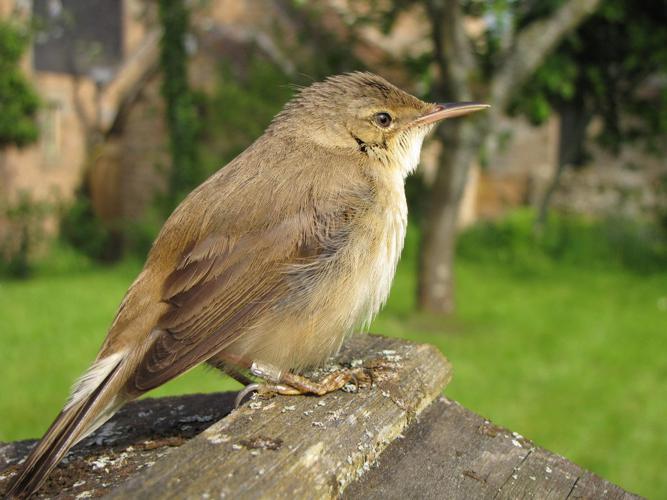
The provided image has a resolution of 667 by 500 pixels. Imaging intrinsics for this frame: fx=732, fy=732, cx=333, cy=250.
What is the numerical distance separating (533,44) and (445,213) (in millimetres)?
2617

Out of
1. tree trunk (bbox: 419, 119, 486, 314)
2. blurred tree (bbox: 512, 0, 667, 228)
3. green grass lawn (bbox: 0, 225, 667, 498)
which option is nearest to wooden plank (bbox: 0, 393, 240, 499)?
green grass lawn (bbox: 0, 225, 667, 498)

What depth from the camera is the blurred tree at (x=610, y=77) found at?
1183cm

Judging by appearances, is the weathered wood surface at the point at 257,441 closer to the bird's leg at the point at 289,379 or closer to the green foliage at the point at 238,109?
the bird's leg at the point at 289,379

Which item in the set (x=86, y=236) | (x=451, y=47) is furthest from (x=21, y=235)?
(x=451, y=47)

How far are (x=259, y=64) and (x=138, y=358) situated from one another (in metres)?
16.1

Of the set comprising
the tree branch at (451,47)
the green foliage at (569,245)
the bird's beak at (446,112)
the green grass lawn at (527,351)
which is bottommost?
the green grass lawn at (527,351)

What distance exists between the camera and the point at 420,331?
1020cm

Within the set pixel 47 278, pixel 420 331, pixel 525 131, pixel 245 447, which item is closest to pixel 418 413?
pixel 245 447

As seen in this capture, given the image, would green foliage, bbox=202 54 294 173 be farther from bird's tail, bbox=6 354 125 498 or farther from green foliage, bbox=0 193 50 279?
bird's tail, bbox=6 354 125 498

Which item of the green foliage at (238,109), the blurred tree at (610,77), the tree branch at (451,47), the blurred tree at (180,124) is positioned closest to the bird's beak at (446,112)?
the tree branch at (451,47)

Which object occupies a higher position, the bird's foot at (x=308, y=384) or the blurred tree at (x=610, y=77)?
the blurred tree at (x=610, y=77)

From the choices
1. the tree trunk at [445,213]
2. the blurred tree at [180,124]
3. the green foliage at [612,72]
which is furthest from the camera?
the blurred tree at [180,124]

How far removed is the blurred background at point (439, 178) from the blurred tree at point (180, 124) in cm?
5

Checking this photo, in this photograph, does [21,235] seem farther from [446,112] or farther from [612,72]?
[446,112]
